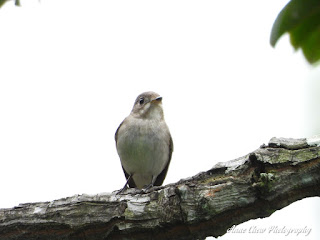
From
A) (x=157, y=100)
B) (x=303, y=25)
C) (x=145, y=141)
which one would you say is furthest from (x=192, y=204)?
(x=157, y=100)

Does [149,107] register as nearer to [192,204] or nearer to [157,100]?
[157,100]

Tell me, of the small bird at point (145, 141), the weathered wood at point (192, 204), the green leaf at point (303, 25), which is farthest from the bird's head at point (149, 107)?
the green leaf at point (303, 25)

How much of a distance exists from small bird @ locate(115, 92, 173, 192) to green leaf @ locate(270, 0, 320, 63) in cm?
552

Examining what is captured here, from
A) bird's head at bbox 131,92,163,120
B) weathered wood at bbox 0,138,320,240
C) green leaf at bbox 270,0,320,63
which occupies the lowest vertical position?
weathered wood at bbox 0,138,320,240

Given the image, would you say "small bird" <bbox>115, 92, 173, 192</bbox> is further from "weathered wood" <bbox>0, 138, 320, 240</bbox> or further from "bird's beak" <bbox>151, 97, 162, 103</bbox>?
"weathered wood" <bbox>0, 138, 320, 240</bbox>

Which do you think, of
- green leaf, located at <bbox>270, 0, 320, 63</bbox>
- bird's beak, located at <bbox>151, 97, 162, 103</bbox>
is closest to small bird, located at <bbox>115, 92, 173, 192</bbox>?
bird's beak, located at <bbox>151, 97, 162, 103</bbox>

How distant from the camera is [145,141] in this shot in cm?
674

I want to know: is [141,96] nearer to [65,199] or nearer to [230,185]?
[65,199]

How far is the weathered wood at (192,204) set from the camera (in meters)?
2.74

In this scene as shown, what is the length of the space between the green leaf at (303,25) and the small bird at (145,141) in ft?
18.1

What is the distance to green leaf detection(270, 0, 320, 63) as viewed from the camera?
1.17 m

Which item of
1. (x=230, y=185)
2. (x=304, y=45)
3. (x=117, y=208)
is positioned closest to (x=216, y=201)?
(x=230, y=185)

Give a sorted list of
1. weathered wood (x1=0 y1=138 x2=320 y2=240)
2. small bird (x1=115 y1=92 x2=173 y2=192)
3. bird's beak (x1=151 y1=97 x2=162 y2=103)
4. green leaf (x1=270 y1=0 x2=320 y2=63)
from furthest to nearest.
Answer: bird's beak (x1=151 y1=97 x2=162 y2=103)
small bird (x1=115 y1=92 x2=173 y2=192)
weathered wood (x1=0 y1=138 x2=320 y2=240)
green leaf (x1=270 y1=0 x2=320 y2=63)

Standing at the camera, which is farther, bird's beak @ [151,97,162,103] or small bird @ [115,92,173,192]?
bird's beak @ [151,97,162,103]
